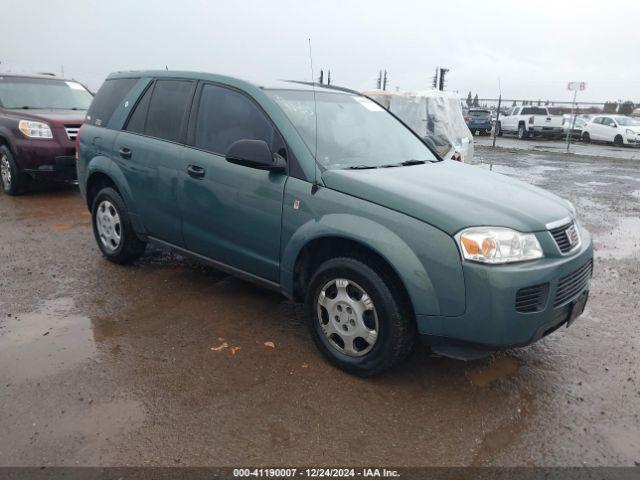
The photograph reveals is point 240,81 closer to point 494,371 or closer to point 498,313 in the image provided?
point 498,313

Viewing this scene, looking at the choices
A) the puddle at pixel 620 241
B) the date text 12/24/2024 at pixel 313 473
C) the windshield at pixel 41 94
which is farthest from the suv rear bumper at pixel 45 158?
the puddle at pixel 620 241

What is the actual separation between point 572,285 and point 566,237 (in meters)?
0.29

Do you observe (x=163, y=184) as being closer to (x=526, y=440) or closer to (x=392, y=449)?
(x=392, y=449)

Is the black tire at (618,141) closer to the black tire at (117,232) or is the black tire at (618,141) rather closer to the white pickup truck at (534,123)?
the white pickup truck at (534,123)

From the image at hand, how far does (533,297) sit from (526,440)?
0.75m

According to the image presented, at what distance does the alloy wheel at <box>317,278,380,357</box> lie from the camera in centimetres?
311

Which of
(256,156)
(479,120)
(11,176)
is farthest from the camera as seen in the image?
(479,120)

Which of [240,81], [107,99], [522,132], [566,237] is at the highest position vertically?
[240,81]

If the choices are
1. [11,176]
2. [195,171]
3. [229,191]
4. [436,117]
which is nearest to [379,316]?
[229,191]

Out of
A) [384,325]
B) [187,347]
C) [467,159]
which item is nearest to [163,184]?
[187,347]

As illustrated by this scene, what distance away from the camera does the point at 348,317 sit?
319 cm

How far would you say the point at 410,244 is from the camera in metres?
2.88

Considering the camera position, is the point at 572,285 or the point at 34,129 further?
the point at 34,129

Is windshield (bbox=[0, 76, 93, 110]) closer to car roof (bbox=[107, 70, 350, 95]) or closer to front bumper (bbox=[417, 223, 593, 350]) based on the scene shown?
car roof (bbox=[107, 70, 350, 95])
